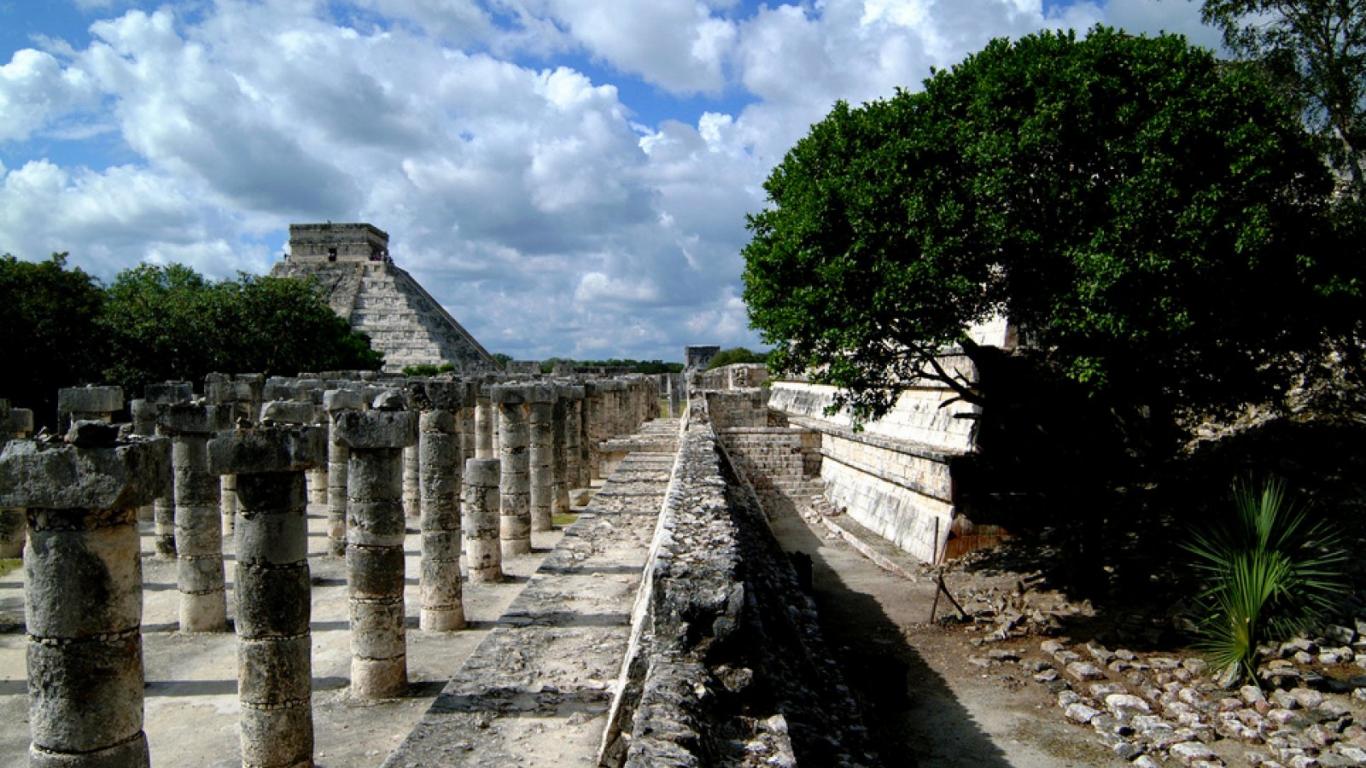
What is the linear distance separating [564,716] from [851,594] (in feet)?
29.2

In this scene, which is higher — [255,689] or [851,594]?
[255,689]

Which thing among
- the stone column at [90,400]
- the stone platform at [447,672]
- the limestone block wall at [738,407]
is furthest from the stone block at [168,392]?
the limestone block wall at [738,407]

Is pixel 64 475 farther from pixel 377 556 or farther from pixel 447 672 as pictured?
pixel 447 672

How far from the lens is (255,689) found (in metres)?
5.84

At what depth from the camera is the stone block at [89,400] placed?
13.2m

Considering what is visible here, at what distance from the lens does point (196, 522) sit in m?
9.77

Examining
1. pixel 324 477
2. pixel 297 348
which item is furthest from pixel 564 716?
pixel 297 348

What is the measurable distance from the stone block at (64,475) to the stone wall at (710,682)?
257cm

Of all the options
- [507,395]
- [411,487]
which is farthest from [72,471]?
[411,487]

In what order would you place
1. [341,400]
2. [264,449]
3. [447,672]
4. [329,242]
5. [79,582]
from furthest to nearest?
[329,242], [341,400], [447,672], [264,449], [79,582]

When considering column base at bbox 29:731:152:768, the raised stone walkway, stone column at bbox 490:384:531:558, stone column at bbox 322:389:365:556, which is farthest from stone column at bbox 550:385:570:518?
column base at bbox 29:731:152:768

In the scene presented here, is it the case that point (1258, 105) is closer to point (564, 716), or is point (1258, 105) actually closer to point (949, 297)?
point (949, 297)

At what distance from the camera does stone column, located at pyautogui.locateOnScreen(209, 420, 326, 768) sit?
5.80 meters

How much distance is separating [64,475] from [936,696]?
8.18 meters
